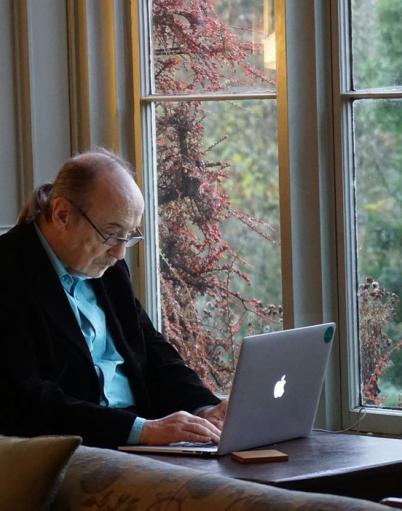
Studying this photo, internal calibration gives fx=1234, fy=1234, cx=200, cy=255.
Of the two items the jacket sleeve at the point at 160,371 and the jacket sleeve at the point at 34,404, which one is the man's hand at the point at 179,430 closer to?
the jacket sleeve at the point at 34,404

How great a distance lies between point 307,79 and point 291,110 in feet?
0.37

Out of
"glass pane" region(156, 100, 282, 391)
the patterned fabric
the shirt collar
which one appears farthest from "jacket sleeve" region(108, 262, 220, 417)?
the patterned fabric

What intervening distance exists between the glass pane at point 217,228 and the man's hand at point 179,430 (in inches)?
43.2

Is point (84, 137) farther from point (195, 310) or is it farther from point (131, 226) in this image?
point (131, 226)

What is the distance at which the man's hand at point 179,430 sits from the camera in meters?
3.10

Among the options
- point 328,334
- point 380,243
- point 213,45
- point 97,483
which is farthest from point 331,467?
point 213,45

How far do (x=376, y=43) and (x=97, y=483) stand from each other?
7.31 ft

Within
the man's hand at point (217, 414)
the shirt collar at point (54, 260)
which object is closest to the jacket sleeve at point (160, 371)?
the man's hand at point (217, 414)

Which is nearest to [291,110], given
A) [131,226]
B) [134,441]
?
[131,226]

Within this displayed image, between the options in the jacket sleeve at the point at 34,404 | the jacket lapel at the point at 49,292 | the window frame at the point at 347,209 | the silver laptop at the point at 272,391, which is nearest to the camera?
the silver laptop at the point at 272,391

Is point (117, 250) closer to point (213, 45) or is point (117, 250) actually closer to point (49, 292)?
point (49, 292)

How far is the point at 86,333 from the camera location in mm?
3496

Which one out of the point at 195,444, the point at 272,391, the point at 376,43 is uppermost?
the point at 376,43

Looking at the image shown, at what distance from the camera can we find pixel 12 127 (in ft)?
14.4
